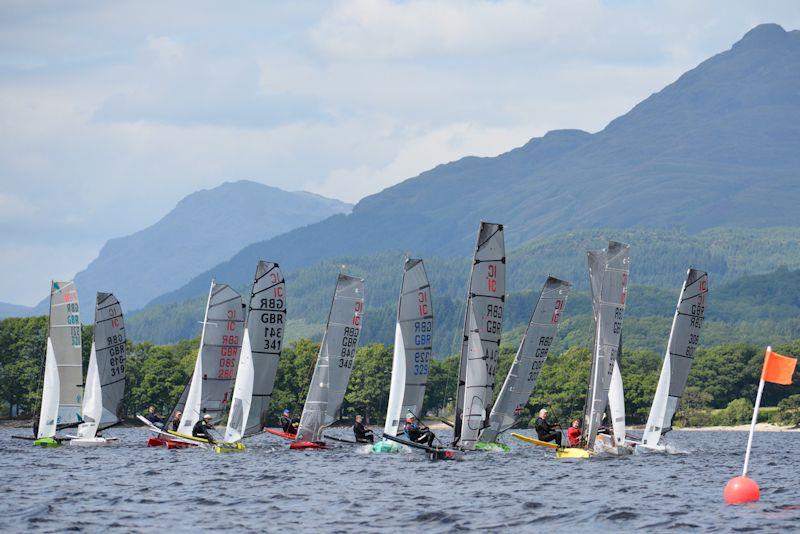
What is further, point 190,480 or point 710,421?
point 710,421

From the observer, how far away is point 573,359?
16362cm

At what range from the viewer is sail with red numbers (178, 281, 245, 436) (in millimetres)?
69625

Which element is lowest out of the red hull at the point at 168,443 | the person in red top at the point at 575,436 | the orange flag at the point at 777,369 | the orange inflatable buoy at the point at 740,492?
the red hull at the point at 168,443

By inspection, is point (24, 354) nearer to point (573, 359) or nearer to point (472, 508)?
point (573, 359)

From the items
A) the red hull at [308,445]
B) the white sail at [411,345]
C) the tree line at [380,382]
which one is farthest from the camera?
the tree line at [380,382]

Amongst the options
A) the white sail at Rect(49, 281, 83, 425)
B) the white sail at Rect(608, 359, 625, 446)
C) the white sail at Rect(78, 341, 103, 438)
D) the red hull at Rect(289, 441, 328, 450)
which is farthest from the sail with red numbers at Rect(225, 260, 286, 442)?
the white sail at Rect(608, 359, 625, 446)

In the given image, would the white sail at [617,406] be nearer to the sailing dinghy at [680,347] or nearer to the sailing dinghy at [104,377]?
the sailing dinghy at [680,347]

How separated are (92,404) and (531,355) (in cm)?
2394

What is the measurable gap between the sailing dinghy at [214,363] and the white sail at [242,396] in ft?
8.59

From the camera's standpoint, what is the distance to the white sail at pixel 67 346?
69.6 meters

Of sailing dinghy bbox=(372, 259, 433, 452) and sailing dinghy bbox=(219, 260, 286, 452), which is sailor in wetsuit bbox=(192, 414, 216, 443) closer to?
sailing dinghy bbox=(219, 260, 286, 452)

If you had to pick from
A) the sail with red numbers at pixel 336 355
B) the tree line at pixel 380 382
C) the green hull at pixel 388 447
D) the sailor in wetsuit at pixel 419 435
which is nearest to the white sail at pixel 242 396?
the sail with red numbers at pixel 336 355

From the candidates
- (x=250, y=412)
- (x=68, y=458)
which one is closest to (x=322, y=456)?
(x=250, y=412)

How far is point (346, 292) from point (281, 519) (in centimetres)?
2834
